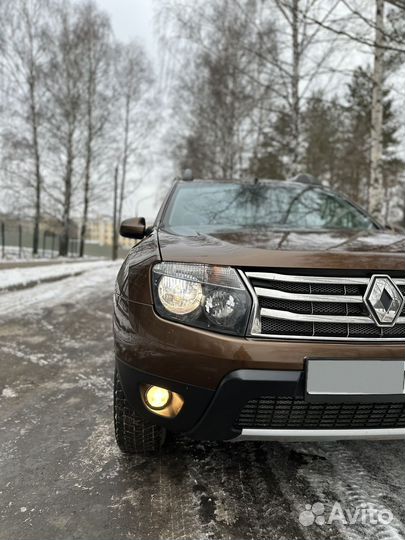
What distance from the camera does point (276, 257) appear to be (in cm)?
164

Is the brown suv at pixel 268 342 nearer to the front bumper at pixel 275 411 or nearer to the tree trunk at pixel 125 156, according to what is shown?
the front bumper at pixel 275 411

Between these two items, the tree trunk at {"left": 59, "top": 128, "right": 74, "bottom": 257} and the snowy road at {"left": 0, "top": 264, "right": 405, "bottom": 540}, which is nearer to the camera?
the snowy road at {"left": 0, "top": 264, "right": 405, "bottom": 540}

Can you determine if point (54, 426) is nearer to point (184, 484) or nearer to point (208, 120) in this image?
point (184, 484)

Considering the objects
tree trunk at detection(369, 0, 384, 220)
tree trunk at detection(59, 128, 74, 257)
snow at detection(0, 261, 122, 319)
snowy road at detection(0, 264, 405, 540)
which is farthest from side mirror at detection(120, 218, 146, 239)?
tree trunk at detection(59, 128, 74, 257)

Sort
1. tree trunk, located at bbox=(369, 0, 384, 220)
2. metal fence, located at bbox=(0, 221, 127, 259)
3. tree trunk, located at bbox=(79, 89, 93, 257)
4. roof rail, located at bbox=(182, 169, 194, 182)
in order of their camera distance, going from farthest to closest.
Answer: tree trunk, located at bbox=(79, 89, 93, 257) < metal fence, located at bbox=(0, 221, 127, 259) < tree trunk, located at bbox=(369, 0, 384, 220) < roof rail, located at bbox=(182, 169, 194, 182)

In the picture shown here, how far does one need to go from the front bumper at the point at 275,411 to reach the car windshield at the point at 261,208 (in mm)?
1166

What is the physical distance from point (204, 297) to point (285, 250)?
1.24ft

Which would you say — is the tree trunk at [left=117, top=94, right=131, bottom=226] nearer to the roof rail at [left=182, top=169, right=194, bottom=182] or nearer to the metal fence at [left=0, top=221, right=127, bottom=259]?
the metal fence at [left=0, top=221, right=127, bottom=259]

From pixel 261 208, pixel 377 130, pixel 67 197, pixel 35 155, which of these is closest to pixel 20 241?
pixel 67 197

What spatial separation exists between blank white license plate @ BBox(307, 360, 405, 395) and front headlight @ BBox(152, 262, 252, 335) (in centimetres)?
30

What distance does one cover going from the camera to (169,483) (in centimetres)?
187

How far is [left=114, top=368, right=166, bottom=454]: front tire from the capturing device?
191 centimetres

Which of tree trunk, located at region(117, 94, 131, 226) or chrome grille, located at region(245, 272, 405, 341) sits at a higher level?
tree trunk, located at region(117, 94, 131, 226)

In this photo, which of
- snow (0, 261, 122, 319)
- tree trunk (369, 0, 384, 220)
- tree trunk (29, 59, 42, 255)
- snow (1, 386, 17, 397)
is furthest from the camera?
tree trunk (29, 59, 42, 255)
